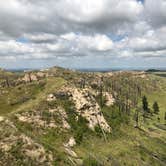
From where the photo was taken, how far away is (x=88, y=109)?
144 meters

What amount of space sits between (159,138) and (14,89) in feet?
380

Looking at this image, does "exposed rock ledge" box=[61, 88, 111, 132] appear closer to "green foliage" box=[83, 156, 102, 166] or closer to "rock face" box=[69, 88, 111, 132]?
"rock face" box=[69, 88, 111, 132]

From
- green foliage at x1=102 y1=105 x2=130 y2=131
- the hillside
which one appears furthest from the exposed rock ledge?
green foliage at x1=102 y1=105 x2=130 y2=131

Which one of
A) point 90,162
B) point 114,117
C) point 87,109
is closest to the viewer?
point 90,162

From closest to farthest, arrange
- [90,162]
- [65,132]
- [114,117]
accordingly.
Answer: [90,162] < [65,132] < [114,117]

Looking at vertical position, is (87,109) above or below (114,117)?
above

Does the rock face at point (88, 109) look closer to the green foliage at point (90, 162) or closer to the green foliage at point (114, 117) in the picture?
the green foliage at point (114, 117)

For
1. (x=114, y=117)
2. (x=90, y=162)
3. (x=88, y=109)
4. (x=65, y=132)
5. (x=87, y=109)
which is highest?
(x=87, y=109)

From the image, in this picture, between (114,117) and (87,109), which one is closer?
(87,109)

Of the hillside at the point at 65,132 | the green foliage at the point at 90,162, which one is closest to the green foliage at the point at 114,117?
the hillside at the point at 65,132

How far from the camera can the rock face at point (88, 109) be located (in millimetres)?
137962

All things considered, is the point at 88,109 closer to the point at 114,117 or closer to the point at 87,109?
the point at 87,109

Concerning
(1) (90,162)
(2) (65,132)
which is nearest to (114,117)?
(2) (65,132)

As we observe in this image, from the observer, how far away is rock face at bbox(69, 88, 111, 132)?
453 feet
